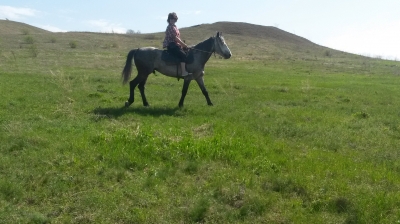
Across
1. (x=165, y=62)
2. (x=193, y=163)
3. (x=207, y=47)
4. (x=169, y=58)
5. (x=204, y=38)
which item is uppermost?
(x=204, y=38)

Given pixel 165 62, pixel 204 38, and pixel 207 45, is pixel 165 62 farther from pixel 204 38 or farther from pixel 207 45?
pixel 204 38

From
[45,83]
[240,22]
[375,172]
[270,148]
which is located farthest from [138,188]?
[240,22]

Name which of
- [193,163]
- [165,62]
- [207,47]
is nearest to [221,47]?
[207,47]

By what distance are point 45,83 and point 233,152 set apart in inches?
524

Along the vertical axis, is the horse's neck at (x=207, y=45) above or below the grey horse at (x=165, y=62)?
above

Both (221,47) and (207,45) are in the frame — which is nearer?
(221,47)

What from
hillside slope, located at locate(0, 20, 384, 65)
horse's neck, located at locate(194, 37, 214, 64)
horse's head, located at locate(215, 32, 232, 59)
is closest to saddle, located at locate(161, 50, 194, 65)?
horse's neck, located at locate(194, 37, 214, 64)

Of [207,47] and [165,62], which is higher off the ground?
[207,47]

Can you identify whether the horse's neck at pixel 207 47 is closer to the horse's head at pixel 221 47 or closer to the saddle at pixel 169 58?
the horse's head at pixel 221 47

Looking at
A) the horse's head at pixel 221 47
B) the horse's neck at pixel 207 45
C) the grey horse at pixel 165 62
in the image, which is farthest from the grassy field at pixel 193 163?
the horse's neck at pixel 207 45

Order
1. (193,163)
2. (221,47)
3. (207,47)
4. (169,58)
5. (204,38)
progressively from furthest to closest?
1. (204,38)
2. (207,47)
3. (221,47)
4. (169,58)
5. (193,163)

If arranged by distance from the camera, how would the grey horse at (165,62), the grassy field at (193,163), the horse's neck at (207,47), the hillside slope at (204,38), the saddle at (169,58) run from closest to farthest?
1. the grassy field at (193,163)
2. the saddle at (169,58)
3. the grey horse at (165,62)
4. the horse's neck at (207,47)
5. the hillside slope at (204,38)

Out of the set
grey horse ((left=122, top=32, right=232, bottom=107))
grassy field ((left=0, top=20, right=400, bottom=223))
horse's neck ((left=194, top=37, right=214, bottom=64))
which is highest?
horse's neck ((left=194, top=37, right=214, bottom=64))

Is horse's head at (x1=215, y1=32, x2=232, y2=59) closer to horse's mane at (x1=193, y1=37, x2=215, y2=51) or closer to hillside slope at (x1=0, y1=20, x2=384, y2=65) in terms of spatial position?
horse's mane at (x1=193, y1=37, x2=215, y2=51)
